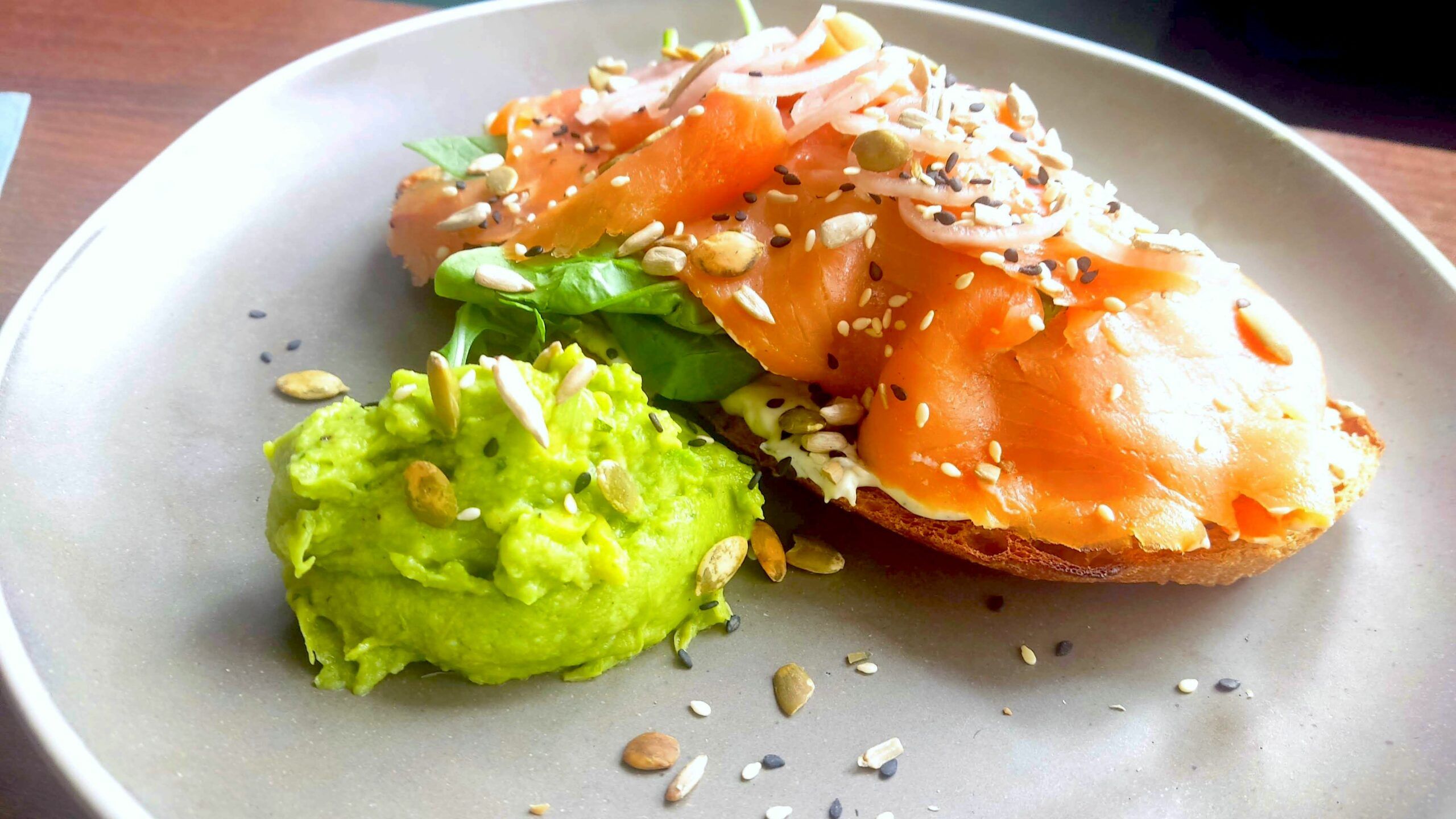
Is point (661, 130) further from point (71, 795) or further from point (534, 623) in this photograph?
point (71, 795)

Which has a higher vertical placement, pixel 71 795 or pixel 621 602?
pixel 621 602

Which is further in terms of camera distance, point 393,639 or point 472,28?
point 472,28

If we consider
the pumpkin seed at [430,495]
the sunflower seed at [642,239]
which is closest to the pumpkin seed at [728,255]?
the sunflower seed at [642,239]

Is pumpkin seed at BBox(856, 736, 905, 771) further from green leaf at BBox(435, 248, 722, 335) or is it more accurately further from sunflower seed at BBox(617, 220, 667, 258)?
sunflower seed at BBox(617, 220, 667, 258)

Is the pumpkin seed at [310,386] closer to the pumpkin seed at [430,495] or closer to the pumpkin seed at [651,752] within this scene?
the pumpkin seed at [430,495]

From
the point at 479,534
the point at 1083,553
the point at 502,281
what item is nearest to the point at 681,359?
the point at 502,281

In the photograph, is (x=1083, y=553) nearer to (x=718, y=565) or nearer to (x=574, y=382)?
(x=718, y=565)

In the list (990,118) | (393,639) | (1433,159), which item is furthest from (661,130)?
(1433,159)

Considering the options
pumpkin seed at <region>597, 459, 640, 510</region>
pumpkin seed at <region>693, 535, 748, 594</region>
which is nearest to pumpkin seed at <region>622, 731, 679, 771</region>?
pumpkin seed at <region>693, 535, 748, 594</region>

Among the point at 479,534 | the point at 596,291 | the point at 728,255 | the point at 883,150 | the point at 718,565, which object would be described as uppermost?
the point at 883,150
